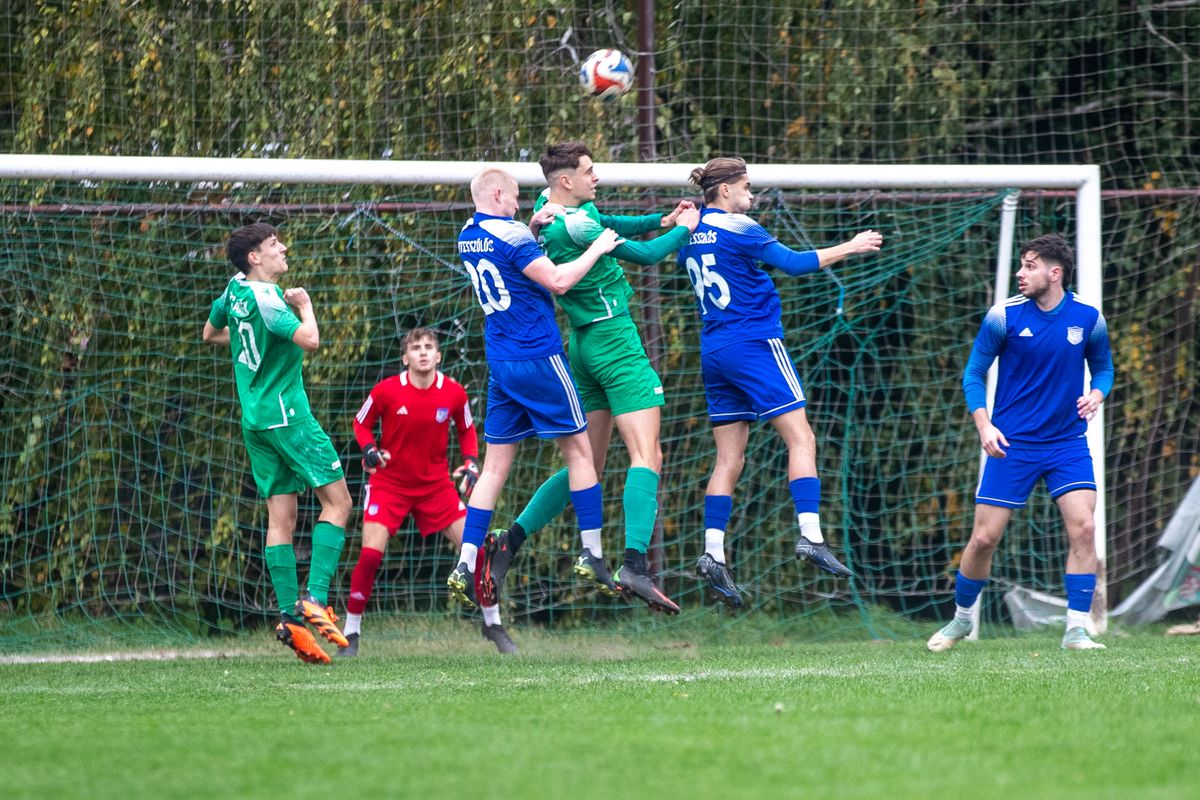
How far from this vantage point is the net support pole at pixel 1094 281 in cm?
863

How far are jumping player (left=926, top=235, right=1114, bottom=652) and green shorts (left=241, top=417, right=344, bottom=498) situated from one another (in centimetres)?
340

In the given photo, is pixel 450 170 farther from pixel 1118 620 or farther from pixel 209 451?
pixel 1118 620

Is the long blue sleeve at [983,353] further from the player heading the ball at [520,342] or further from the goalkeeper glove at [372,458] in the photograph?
the goalkeeper glove at [372,458]

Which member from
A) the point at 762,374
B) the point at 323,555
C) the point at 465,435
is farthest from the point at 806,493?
the point at 323,555

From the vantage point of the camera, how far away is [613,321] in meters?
7.05

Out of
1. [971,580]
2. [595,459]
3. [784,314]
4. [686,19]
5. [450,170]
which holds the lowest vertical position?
[971,580]

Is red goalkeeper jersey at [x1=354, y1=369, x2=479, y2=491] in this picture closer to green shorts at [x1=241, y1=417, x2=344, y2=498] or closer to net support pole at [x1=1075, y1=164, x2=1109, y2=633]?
green shorts at [x1=241, y1=417, x2=344, y2=498]

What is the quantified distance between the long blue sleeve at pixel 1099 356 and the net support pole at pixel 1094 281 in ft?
3.90

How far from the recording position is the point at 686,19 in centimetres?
1005

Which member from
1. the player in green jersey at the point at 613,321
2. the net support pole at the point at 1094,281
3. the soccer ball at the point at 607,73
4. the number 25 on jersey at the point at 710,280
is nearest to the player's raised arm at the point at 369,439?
the player in green jersey at the point at 613,321

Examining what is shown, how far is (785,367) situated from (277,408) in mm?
2629

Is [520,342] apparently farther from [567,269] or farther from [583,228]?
[583,228]

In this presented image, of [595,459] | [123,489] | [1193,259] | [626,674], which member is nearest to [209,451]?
[123,489]

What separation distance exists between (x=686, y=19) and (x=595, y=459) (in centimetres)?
407
